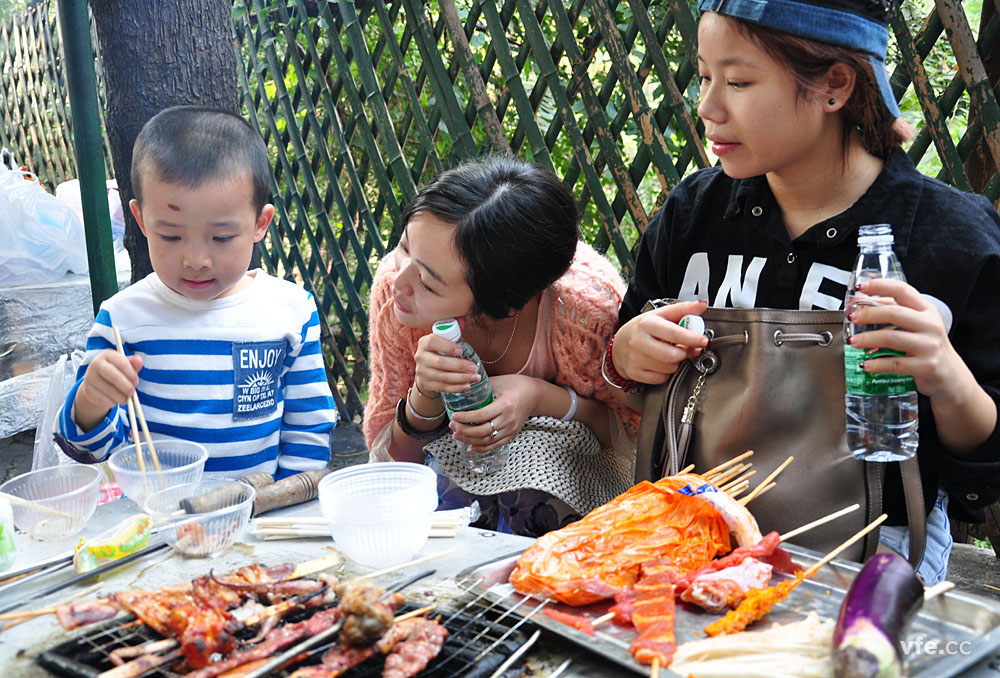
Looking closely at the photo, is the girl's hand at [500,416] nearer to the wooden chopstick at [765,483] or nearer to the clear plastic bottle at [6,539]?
the wooden chopstick at [765,483]

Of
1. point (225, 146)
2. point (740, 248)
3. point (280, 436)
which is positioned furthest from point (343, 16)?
point (740, 248)

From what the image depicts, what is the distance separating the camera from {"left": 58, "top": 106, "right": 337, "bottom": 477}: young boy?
226cm

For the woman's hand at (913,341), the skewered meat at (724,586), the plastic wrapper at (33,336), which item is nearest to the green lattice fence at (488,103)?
the woman's hand at (913,341)

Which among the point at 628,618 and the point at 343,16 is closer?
the point at 628,618

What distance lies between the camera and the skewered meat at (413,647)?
1205mm

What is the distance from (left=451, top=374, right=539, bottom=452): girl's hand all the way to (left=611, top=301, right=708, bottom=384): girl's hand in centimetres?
35

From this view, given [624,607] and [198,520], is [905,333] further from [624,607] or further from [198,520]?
[198,520]

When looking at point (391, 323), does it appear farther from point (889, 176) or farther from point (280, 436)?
point (889, 176)

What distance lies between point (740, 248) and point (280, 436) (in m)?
1.44

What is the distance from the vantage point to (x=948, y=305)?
1778 millimetres

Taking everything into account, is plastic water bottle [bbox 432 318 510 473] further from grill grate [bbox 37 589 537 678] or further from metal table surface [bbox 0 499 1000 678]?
grill grate [bbox 37 589 537 678]

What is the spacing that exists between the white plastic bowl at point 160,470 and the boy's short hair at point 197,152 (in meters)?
0.72

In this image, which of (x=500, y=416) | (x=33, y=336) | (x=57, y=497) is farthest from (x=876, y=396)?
(x=33, y=336)

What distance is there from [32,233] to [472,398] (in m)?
3.87
